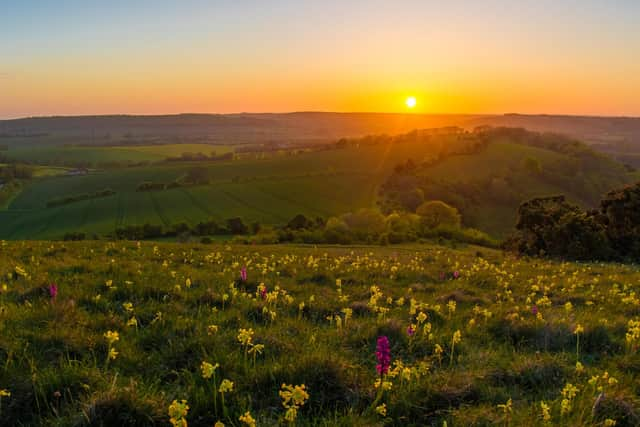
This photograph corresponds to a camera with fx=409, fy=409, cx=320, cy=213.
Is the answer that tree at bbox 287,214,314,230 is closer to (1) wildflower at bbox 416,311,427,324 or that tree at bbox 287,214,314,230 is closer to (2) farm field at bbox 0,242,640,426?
(2) farm field at bbox 0,242,640,426

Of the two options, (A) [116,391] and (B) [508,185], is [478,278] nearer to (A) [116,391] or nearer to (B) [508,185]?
(A) [116,391]

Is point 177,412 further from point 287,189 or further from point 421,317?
point 287,189

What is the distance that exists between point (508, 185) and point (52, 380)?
136702mm

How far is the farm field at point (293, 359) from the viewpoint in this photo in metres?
3.78

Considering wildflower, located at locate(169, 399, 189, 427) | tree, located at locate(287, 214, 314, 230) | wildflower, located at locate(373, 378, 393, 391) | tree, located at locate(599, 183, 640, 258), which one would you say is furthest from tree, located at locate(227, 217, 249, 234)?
wildflower, located at locate(169, 399, 189, 427)

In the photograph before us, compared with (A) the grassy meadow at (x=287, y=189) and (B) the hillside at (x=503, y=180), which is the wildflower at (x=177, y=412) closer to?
(A) the grassy meadow at (x=287, y=189)

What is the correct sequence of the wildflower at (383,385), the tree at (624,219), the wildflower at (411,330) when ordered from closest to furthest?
the wildflower at (383,385) → the wildflower at (411,330) → the tree at (624,219)

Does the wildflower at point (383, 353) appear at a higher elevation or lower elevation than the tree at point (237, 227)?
higher

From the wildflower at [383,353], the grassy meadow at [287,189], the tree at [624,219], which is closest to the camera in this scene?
the wildflower at [383,353]

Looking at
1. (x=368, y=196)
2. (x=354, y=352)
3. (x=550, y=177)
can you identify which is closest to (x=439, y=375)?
(x=354, y=352)

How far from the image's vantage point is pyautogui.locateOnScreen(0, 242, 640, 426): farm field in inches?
149

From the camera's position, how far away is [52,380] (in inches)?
154

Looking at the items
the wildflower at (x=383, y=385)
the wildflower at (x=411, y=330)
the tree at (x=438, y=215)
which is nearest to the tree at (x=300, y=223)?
the tree at (x=438, y=215)

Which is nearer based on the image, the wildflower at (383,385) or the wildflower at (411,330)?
the wildflower at (383,385)
